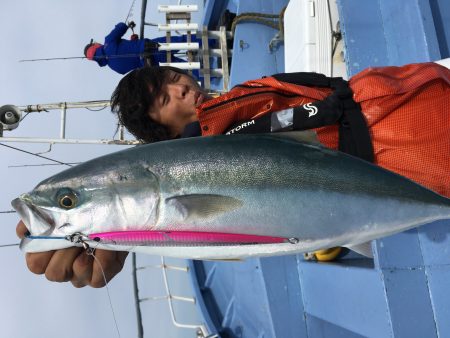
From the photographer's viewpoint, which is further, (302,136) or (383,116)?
(383,116)

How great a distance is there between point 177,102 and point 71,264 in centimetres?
97

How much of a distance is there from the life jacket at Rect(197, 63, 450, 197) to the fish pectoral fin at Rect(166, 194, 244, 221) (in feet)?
1.80

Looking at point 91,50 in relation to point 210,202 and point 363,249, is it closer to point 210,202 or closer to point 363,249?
point 210,202

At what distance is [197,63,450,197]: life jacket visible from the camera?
1738 mm

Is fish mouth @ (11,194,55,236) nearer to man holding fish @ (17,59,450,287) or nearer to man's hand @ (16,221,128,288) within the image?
man's hand @ (16,221,128,288)

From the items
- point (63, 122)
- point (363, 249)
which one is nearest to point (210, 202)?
point (363, 249)

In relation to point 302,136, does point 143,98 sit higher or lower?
higher

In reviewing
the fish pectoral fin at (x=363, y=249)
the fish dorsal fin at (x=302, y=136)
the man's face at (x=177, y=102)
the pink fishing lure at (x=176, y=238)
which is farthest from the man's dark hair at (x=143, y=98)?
the fish pectoral fin at (x=363, y=249)

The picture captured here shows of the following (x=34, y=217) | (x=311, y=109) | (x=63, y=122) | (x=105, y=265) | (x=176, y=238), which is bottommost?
(x=105, y=265)

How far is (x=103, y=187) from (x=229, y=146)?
45cm

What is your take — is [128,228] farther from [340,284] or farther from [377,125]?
[340,284]

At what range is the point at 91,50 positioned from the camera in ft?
18.6

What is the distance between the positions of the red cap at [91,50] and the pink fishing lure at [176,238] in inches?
194

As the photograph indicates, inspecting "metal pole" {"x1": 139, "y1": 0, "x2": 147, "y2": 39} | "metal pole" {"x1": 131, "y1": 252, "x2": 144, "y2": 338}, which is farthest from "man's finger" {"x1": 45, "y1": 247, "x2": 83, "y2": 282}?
"metal pole" {"x1": 139, "y1": 0, "x2": 147, "y2": 39}
